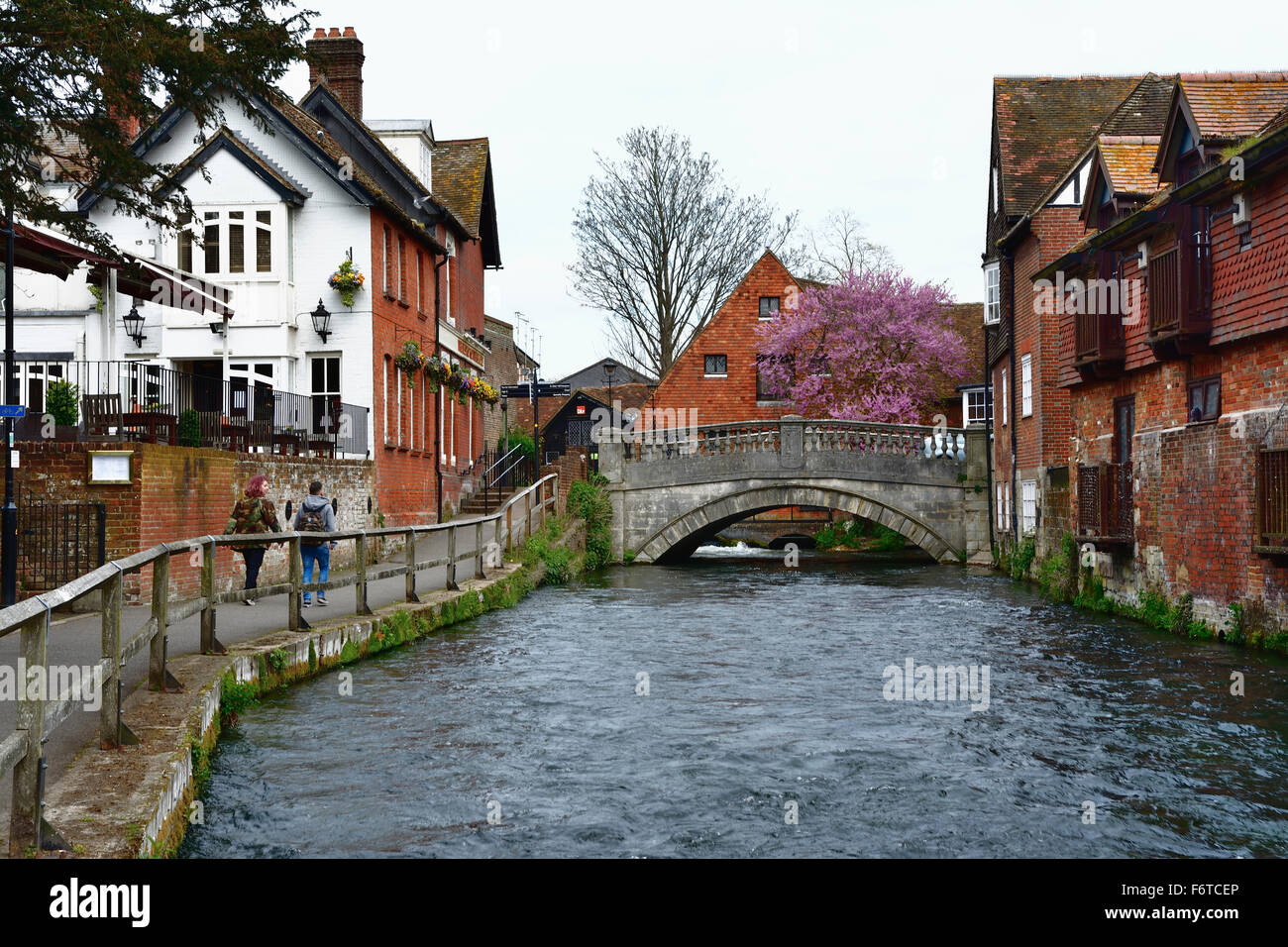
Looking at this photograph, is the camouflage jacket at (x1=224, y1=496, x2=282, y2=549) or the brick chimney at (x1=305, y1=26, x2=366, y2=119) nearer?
the camouflage jacket at (x1=224, y1=496, x2=282, y2=549)

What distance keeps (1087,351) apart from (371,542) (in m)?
12.7

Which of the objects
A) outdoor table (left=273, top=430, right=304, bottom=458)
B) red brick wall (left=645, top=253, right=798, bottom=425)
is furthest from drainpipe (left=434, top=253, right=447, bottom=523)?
red brick wall (left=645, top=253, right=798, bottom=425)

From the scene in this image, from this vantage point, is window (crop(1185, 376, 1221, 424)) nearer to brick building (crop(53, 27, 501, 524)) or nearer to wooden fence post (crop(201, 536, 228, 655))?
wooden fence post (crop(201, 536, 228, 655))

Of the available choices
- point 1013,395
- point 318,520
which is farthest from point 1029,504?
point 318,520

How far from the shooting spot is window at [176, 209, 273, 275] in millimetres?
23297

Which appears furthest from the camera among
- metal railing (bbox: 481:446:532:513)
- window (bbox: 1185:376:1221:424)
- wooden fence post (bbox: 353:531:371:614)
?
metal railing (bbox: 481:446:532:513)

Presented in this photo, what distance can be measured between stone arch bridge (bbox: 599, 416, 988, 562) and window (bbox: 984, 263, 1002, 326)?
2951 millimetres

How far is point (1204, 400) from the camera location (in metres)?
16.2

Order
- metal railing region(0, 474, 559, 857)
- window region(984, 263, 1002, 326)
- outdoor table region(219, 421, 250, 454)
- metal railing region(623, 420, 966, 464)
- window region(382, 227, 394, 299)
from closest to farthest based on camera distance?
metal railing region(0, 474, 559, 857)
outdoor table region(219, 421, 250, 454)
window region(382, 227, 394, 299)
metal railing region(623, 420, 966, 464)
window region(984, 263, 1002, 326)

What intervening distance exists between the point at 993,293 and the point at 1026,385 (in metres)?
4.90

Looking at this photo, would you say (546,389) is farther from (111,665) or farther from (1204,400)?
(111,665)

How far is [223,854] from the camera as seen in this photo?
5.96m

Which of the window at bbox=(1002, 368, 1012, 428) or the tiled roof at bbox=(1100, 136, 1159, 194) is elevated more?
the tiled roof at bbox=(1100, 136, 1159, 194)
